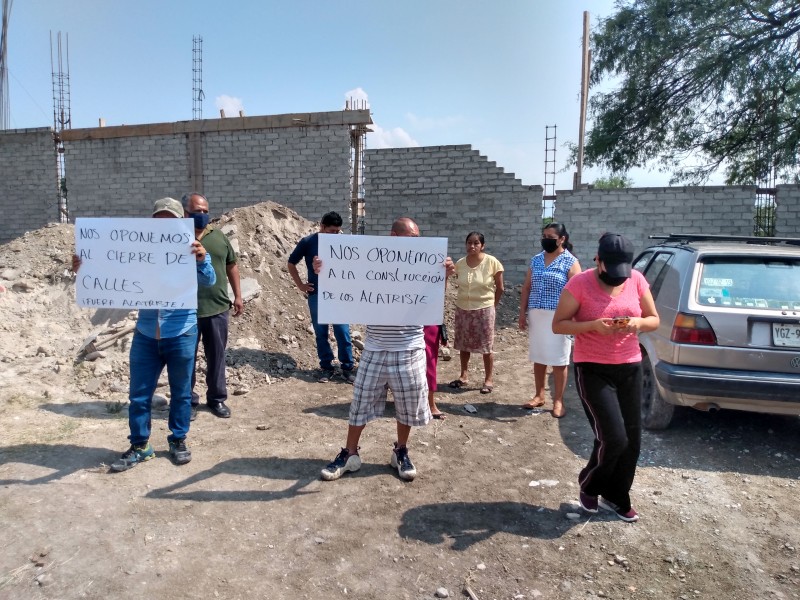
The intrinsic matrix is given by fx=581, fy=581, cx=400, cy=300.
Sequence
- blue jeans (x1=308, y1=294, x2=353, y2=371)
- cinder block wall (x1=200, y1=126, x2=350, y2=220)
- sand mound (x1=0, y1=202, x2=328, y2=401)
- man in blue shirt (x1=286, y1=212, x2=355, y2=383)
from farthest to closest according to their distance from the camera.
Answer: cinder block wall (x1=200, y1=126, x2=350, y2=220), blue jeans (x1=308, y1=294, x2=353, y2=371), man in blue shirt (x1=286, y1=212, x2=355, y2=383), sand mound (x1=0, y1=202, x2=328, y2=401)

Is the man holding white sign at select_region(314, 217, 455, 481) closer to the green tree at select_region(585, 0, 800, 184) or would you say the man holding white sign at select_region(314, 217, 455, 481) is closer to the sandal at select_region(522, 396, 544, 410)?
the sandal at select_region(522, 396, 544, 410)

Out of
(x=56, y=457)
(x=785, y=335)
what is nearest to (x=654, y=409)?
(x=785, y=335)

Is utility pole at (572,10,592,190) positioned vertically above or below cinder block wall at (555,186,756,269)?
above

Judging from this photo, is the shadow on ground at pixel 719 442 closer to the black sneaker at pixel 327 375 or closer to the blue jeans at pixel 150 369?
the black sneaker at pixel 327 375

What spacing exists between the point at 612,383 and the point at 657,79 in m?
13.3

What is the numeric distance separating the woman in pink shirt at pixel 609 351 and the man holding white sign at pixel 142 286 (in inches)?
99.6

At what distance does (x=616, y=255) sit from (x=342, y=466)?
2264 millimetres

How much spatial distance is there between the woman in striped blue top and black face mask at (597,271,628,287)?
2.02 metres

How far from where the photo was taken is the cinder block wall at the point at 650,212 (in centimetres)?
1018

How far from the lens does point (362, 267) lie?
389cm

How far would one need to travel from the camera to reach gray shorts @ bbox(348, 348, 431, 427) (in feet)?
12.5

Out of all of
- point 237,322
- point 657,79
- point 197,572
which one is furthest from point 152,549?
point 657,79

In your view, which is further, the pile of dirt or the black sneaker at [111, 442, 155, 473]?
the pile of dirt

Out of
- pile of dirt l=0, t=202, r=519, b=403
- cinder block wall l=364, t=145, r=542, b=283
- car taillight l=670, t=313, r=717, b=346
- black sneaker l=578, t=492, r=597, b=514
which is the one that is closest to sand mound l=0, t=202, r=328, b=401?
pile of dirt l=0, t=202, r=519, b=403
